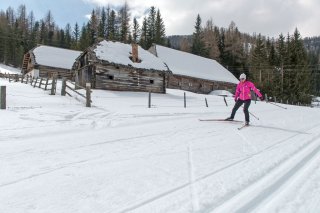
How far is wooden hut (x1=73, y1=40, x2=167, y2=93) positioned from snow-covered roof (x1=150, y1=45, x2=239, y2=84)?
13.2 m

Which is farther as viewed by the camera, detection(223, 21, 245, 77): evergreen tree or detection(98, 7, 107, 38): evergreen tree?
detection(98, 7, 107, 38): evergreen tree

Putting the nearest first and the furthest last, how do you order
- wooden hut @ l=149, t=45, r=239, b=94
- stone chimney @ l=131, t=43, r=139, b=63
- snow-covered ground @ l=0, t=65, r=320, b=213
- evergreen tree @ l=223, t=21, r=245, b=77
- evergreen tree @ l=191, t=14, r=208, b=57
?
1. snow-covered ground @ l=0, t=65, r=320, b=213
2. stone chimney @ l=131, t=43, r=139, b=63
3. wooden hut @ l=149, t=45, r=239, b=94
4. evergreen tree @ l=223, t=21, r=245, b=77
5. evergreen tree @ l=191, t=14, r=208, b=57

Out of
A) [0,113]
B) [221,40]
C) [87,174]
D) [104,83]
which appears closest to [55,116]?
[0,113]

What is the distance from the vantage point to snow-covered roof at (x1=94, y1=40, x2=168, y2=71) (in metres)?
29.4

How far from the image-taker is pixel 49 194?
3.81 m

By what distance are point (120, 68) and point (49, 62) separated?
2207 cm

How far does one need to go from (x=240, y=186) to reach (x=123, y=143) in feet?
10.8

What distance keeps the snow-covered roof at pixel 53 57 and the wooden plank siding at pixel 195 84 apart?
16.0 m

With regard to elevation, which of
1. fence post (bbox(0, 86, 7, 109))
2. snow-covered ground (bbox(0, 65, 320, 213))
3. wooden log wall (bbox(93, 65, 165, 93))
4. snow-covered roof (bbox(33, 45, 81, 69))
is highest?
snow-covered roof (bbox(33, 45, 81, 69))

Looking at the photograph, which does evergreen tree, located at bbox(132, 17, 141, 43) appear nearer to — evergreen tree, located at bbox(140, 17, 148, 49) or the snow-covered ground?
evergreen tree, located at bbox(140, 17, 148, 49)

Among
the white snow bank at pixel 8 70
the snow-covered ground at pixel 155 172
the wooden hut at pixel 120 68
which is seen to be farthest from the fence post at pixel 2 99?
the white snow bank at pixel 8 70

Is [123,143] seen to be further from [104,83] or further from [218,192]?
[104,83]

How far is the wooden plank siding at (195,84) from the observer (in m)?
45.2

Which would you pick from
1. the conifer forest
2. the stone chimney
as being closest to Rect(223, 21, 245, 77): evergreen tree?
the conifer forest
